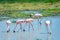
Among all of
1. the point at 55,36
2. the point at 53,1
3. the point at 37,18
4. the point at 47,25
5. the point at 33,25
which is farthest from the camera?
the point at 53,1

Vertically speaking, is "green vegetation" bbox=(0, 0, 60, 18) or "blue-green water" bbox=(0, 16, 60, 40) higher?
"blue-green water" bbox=(0, 16, 60, 40)

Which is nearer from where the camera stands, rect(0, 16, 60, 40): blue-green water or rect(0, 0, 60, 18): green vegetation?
rect(0, 16, 60, 40): blue-green water

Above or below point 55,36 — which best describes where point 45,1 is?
below

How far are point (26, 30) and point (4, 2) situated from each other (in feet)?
64.2

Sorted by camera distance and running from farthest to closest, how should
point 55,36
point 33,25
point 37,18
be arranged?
1. point 37,18
2. point 33,25
3. point 55,36

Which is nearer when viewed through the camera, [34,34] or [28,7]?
[34,34]

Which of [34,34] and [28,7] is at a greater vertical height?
[34,34]

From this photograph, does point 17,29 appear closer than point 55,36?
No

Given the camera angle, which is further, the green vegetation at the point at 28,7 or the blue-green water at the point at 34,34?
the green vegetation at the point at 28,7

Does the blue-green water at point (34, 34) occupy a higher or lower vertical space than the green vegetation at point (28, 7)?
higher

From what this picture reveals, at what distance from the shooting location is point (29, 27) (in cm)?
1886

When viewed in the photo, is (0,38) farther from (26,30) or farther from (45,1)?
(45,1)

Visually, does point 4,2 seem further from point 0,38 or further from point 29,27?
point 0,38

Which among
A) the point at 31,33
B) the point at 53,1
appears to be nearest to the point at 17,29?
the point at 31,33
